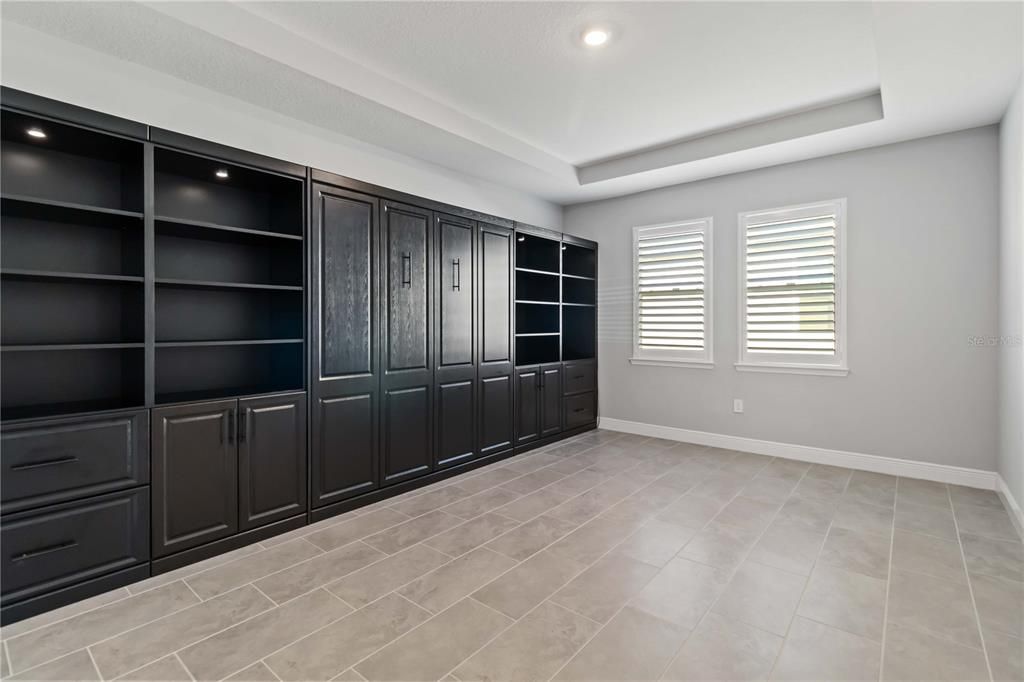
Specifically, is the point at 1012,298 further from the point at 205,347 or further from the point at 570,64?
the point at 205,347

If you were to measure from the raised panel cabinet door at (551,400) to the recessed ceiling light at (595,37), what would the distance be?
2890mm

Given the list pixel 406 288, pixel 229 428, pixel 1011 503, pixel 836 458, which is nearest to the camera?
pixel 229 428

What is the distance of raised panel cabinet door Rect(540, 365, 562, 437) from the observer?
198 inches

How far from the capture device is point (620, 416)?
578cm

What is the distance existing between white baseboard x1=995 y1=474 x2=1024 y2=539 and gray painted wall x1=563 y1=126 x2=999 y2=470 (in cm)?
18

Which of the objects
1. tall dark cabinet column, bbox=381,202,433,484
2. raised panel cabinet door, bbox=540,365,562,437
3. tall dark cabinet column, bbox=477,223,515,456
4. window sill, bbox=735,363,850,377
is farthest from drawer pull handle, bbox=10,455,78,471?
window sill, bbox=735,363,850,377

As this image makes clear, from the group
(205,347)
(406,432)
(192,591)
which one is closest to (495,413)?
(406,432)

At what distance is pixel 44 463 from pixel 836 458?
537 centimetres

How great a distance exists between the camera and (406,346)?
3.70m

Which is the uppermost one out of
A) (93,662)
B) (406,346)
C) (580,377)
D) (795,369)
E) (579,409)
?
(406,346)

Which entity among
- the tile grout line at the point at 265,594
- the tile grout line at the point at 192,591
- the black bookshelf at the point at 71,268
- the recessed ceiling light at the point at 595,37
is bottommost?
the tile grout line at the point at 192,591

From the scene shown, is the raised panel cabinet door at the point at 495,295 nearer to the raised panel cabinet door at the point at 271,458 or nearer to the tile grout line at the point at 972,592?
the raised panel cabinet door at the point at 271,458

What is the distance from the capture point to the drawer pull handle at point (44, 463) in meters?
2.11

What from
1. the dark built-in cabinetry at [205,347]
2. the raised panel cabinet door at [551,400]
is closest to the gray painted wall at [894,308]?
the raised panel cabinet door at [551,400]
